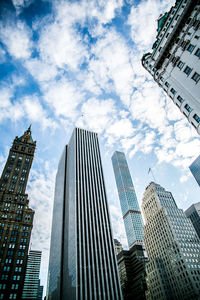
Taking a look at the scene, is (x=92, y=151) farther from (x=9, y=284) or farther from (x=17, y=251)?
(x=9, y=284)

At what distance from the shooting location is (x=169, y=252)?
408ft

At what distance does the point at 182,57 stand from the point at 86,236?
102 m

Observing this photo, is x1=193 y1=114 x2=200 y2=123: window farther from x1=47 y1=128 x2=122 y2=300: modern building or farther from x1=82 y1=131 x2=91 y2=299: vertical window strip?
x1=82 y1=131 x2=91 y2=299: vertical window strip

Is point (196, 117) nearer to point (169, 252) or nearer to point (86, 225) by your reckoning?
point (86, 225)

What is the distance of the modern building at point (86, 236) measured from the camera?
94.9m

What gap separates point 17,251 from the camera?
275 feet

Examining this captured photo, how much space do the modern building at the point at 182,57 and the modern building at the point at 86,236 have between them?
9056cm

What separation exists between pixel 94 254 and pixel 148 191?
267ft

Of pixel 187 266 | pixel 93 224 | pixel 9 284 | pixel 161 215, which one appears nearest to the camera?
pixel 9 284

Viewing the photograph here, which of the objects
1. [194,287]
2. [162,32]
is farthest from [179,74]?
[194,287]

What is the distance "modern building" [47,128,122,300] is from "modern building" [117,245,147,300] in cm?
6609

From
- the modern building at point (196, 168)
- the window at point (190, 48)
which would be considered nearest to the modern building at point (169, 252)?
the modern building at point (196, 168)

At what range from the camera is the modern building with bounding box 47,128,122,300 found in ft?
311

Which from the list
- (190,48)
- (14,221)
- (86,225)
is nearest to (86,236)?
(86,225)
